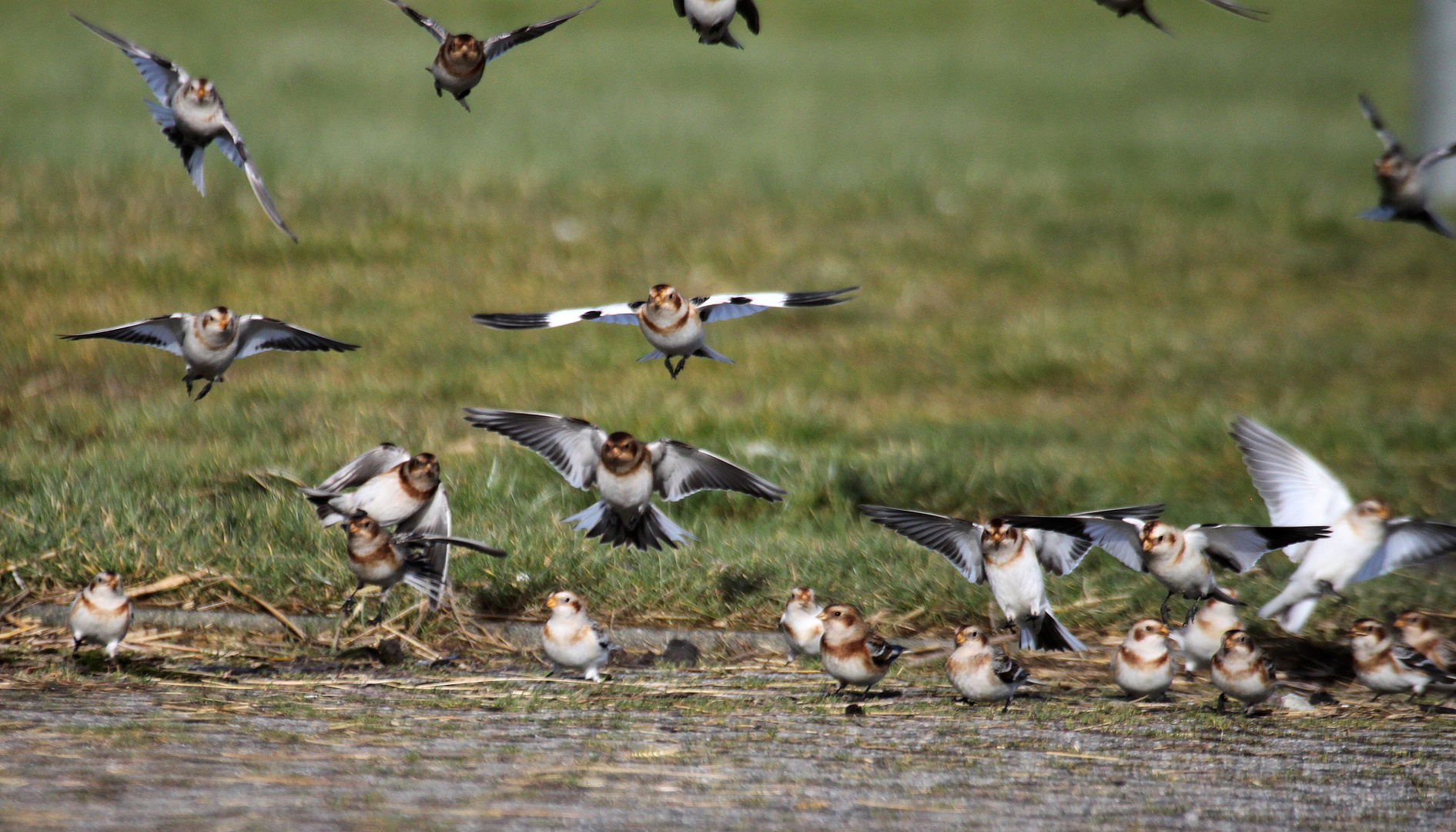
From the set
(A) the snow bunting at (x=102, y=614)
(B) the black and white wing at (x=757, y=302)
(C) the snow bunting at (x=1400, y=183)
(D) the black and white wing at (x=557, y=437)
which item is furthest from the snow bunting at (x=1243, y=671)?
(A) the snow bunting at (x=102, y=614)

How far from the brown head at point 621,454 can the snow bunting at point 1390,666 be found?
282 cm

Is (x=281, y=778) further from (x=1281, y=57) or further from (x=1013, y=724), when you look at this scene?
(x=1281, y=57)

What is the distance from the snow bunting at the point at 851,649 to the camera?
5219 mm

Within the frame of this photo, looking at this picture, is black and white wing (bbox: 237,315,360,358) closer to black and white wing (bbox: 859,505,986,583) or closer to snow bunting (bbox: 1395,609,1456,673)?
black and white wing (bbox: 859,505,986,583)

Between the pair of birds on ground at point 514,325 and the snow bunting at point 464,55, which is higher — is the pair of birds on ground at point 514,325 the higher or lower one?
the lower one

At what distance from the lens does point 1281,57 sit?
93.4 ft

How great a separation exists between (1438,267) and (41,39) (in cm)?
1790

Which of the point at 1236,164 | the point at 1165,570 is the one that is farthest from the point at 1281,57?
the point at 1165,570

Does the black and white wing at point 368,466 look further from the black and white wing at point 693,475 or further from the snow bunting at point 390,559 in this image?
the black and white wing at point 693,475

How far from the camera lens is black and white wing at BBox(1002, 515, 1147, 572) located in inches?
208

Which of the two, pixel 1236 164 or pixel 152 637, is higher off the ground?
pixel 1236 164

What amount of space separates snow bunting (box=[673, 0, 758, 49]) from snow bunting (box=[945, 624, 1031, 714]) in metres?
2.20

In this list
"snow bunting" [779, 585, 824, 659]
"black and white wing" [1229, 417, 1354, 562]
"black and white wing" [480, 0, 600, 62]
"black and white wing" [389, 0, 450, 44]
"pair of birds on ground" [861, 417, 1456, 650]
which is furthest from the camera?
"black and white wing" [1229, 417, 1354, 562]

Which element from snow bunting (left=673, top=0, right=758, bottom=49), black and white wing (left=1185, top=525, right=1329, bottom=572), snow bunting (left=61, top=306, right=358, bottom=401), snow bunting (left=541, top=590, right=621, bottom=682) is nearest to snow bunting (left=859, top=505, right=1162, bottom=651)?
black and white wing (left=1185, top=525, right=1329, bottom=572)
